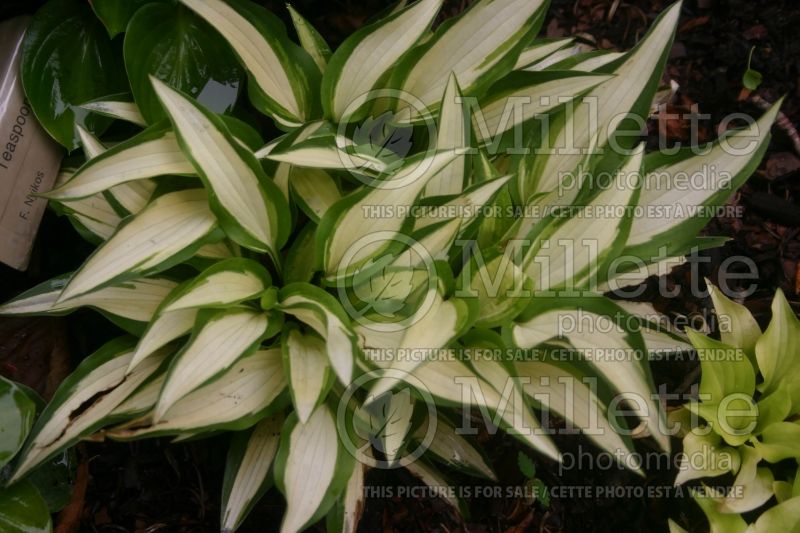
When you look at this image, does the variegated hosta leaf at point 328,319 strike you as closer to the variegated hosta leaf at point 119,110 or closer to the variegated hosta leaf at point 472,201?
the variegated hosta leaf at point 472,201

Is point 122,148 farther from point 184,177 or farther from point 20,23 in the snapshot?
point 20,23

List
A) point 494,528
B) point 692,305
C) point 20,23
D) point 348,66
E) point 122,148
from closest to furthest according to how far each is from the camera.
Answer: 1. point 122,148
2. point 348,66
3. point 20,23
4. point 494,528
5. point 692,305

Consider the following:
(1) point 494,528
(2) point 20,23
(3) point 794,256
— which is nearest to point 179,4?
(2) point 20,23

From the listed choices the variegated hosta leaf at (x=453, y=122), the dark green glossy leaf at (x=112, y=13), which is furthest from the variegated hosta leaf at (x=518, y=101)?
the dark green glossy leaf at (x=112, y=13)

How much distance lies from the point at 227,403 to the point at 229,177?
0.30 m

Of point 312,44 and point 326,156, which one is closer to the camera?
point 326,156

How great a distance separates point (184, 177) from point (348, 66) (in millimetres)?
279

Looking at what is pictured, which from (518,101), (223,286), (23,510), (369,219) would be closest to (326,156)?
(369,219)

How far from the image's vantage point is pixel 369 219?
0.90 metres

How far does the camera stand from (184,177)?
954 millimetres

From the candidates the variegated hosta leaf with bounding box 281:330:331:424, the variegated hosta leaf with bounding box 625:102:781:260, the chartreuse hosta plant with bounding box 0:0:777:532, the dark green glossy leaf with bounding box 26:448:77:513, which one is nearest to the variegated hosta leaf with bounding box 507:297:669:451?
the chartreuse hosta plant with bounding box 0:0:777:532

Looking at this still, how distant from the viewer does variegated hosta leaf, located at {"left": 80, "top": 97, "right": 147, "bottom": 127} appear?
97 centimetres

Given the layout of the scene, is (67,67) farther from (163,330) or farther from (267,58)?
(163,330)

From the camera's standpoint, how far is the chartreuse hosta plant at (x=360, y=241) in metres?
0.85
